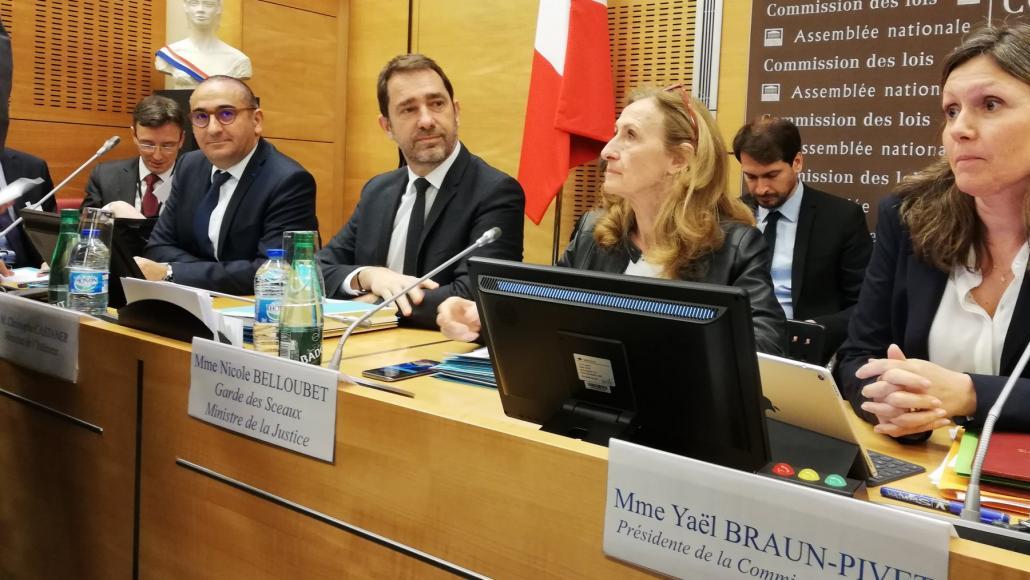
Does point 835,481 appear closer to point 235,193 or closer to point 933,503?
point 933,503

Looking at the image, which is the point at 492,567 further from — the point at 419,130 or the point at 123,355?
the point at 419,130

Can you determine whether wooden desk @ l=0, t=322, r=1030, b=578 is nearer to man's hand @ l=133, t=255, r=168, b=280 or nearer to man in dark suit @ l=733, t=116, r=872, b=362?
man's hand @ l=133, t=255, r=168, b=280

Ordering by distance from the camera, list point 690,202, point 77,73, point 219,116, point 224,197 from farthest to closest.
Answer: point 77,73 → point 224,197 → point 219,116 → point 690,202

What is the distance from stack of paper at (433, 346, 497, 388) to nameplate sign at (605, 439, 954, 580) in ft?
2.24

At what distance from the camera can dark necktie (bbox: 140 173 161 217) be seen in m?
4.15

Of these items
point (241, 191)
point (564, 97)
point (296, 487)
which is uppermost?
→ point (564, 97)

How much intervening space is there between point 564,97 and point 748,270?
2.21 metres

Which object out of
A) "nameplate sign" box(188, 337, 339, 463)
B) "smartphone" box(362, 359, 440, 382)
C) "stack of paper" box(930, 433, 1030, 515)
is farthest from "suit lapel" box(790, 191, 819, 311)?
"nameplate sign" box(188, 337, 339, 463)

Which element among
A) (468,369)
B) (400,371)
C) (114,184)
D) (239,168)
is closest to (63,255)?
(400,371)

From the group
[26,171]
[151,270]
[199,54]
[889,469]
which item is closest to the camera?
[889,469]

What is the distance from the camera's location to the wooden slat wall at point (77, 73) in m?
4.69

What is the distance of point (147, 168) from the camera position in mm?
4215

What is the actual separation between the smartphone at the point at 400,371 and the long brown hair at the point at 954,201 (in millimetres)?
1022

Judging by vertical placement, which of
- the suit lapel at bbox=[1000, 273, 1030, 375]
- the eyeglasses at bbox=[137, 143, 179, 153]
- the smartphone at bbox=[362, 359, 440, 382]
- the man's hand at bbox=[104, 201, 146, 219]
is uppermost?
the eyeglasses at bbox=[137, 143, 179, 153]
